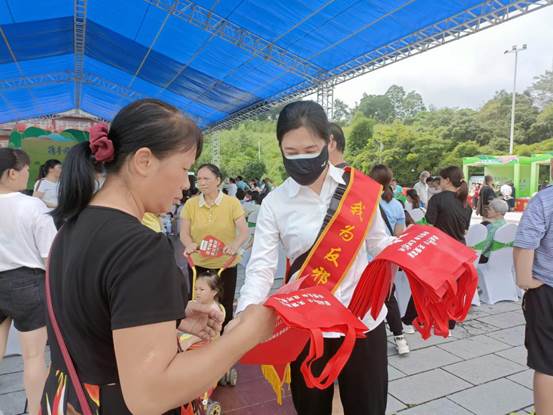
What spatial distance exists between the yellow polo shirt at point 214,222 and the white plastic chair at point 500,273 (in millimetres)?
3393

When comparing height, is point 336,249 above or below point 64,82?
below

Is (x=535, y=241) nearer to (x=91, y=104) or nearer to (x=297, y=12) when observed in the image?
(x=297, y=12)

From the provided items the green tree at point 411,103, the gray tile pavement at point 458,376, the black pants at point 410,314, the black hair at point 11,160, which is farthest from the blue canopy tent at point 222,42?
the green tree at point 411,103

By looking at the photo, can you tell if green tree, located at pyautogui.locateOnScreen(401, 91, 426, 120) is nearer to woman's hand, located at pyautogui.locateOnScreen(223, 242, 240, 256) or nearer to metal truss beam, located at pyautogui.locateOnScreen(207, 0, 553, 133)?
metal truss beam, located at pyautogui.locateOnScreen(207, 0, 553, 133)

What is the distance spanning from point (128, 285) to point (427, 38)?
25.5 ft

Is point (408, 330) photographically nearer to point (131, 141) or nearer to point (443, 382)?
point (443, 382)

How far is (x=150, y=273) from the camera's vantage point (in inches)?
30.6

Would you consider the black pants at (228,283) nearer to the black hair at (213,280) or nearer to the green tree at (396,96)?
the black hair at (213,280)

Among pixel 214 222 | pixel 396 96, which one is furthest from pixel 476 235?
pixel 396 96

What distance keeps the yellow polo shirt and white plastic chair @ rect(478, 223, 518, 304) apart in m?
3.39

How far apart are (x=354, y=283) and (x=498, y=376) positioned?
2.14 metres

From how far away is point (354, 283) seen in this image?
70.1 inches

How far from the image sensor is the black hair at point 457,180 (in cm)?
407

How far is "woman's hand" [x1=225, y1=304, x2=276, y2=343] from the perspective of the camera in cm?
86
